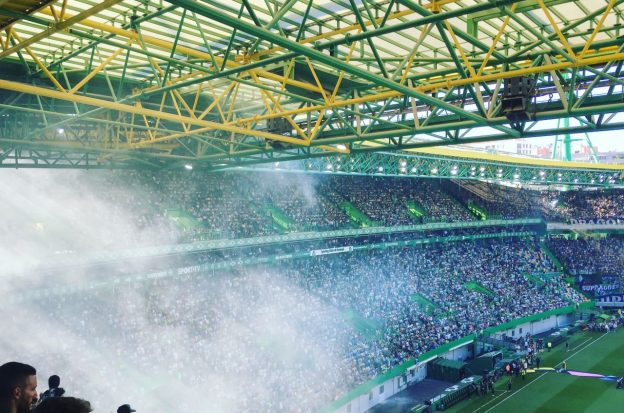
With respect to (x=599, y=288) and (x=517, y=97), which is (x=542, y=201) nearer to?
(x=599, y=288)

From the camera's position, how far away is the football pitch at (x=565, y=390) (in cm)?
2284

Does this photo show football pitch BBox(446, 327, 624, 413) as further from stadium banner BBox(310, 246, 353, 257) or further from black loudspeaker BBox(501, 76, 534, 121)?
black loudspeaker BBox(501, 76, 534, 121)

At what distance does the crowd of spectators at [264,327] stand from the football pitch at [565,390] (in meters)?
3.81

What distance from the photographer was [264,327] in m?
23.6

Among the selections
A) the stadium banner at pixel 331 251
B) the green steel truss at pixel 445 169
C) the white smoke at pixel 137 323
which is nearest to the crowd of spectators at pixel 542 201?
the green steel truss at pixel 445 169

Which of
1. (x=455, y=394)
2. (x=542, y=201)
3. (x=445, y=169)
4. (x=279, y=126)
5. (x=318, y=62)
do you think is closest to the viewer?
(x=318, y=62)

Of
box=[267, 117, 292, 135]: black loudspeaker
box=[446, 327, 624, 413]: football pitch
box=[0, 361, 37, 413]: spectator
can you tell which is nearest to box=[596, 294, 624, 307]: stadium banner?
box=[446, 327, 624, 413]: football pitch

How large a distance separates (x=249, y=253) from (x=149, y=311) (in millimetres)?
6723

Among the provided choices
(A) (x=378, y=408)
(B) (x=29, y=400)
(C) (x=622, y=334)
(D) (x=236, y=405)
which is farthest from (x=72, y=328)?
(C) (x=622, y=334)

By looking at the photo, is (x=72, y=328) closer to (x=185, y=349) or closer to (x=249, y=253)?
(x=185, y=349)

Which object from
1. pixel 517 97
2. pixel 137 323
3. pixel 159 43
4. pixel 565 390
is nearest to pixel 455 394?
pixel 565 390

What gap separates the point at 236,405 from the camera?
61.2ft

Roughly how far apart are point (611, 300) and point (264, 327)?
31.8 meters

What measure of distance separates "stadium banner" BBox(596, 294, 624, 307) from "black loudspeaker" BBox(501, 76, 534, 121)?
38.0 meters
